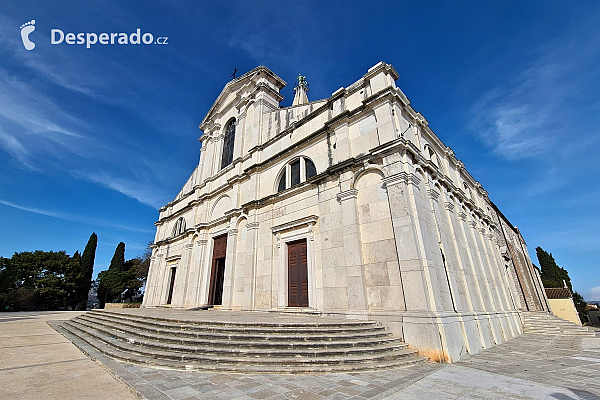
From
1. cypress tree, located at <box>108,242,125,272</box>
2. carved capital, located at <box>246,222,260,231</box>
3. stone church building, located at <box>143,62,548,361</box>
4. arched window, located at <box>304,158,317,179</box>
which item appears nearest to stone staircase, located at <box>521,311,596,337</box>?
stone church building, located at <box>143,62,548,361</box>

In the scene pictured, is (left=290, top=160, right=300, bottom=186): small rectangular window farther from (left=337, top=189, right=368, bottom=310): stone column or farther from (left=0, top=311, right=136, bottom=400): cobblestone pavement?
(left=0, top=311, right=136, bottom=400): cobblestone pavement

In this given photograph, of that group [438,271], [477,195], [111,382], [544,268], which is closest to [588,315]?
[544,268]

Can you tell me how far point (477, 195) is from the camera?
20328 millimetres

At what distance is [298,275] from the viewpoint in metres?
11.5

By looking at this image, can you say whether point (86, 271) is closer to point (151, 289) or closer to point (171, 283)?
point (151, 289)

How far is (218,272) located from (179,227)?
27.8ft

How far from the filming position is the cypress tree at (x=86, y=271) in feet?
117

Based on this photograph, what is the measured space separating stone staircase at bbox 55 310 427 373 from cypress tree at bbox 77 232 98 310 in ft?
124

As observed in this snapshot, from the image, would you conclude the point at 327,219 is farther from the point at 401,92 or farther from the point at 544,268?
the point at 544,268

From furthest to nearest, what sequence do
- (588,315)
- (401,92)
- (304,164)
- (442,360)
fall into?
(588,315)
(304,164)
(401,92)
(442,360)

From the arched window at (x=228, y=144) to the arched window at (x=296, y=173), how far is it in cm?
718

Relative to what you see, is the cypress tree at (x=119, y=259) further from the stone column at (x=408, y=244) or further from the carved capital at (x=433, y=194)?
the carved capital at (x=433, y=194)

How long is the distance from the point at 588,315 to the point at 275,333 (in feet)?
225

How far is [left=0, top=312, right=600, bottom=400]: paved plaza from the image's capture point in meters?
3.89
